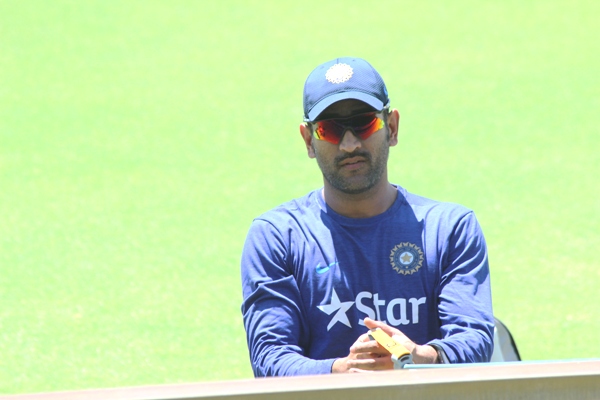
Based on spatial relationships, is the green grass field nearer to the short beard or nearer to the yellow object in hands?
the short beard

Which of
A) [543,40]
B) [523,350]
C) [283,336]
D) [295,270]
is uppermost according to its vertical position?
[543,40]

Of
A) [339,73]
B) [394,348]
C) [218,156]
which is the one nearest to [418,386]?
[394,348]

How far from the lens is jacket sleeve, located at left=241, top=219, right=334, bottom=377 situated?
8.24ft

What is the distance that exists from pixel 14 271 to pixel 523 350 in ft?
9.45

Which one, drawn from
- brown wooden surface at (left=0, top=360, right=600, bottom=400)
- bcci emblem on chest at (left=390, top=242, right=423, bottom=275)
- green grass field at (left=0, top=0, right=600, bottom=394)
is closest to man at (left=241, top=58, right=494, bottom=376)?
bcci emblem on chest at (left=390, top=242, right=423, bottom=275)

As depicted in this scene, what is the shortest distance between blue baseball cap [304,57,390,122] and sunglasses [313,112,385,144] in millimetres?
36

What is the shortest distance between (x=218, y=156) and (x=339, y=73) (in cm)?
417

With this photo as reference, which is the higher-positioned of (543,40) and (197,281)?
(543,40)

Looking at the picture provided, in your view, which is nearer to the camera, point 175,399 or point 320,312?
point 175,399

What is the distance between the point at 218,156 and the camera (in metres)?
6.82

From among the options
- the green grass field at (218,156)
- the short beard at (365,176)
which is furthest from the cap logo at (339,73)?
the green grass field at (218,156)

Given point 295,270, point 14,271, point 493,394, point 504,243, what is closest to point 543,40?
point 504,243

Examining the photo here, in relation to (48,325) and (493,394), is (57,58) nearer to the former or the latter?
(48,325)

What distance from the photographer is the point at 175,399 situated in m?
1.43
